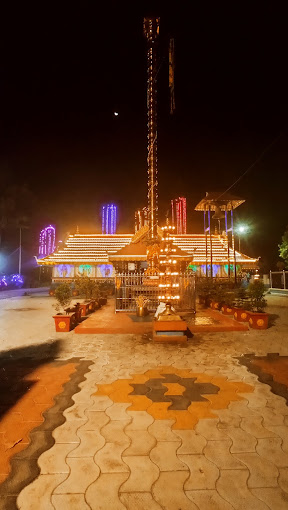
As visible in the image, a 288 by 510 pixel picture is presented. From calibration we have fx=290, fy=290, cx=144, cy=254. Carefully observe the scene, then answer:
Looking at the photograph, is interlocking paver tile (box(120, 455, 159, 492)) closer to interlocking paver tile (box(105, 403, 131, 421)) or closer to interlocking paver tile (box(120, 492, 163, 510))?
interlocking paver tile (box(120, 492, 163, 510))

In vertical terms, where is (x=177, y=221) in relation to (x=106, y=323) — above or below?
above

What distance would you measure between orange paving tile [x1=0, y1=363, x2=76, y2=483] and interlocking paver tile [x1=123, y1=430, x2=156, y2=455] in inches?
42.0

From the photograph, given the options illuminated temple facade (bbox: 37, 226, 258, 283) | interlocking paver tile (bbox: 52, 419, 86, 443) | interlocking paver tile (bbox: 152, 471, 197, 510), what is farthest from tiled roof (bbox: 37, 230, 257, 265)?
interlocking paver tile (bbox: 152, 471, 197, 510)

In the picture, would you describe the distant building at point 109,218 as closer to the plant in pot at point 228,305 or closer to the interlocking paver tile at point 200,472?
the plant in pot at point 228,305

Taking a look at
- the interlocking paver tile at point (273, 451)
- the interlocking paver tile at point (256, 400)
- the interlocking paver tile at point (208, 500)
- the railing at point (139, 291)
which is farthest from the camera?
the railing at point (139, 291)

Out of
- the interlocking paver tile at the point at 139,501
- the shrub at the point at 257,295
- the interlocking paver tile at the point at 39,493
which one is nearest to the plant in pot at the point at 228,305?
the shrub at the point at 257,295

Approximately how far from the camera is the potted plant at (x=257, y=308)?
32.2 ft

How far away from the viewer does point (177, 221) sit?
38.9m

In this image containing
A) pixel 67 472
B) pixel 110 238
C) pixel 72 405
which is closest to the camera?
pixel 67 472

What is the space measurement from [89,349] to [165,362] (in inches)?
86.1

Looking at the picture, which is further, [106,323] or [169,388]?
[106,323]

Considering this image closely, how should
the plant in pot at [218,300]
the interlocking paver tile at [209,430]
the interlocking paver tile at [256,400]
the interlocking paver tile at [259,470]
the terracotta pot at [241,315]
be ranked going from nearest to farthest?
1. the interlocking paver tile at [259,470]
2. the interlocking paver tile at [209,430]
3. the interlocking paver tile at [256,400]
4. the terracotta pot at [241,315]
5. the plant in pot at [218,300]

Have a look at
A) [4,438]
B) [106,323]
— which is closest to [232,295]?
[106,323]

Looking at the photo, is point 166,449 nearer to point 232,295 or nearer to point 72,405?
point 72,405
